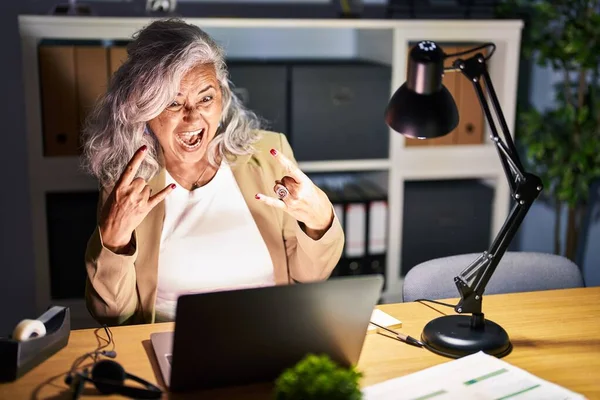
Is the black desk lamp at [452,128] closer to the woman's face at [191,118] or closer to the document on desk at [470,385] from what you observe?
the document on desk at [470,385]

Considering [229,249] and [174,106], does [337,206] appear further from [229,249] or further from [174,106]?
[174,106]

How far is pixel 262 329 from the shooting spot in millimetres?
1266

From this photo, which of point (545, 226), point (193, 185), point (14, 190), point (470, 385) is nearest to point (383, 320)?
point (470, 385)

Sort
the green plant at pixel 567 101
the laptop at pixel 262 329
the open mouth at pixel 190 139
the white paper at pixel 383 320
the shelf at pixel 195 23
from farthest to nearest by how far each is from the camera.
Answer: the green plant at pixel 567 101 < the shelf at pixel 195 23 < the open mouth at pixel 190 139 < the white paper at pixel 383 320 < the laptop at pixel 262 329

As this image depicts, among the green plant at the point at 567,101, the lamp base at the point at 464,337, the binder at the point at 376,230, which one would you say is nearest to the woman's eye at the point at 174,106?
the lamp base at the point at 464,337

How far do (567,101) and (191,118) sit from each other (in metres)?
1.80

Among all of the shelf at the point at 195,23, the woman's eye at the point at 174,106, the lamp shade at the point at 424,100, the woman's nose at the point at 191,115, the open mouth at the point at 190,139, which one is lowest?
the open mouth at the point at 190,139

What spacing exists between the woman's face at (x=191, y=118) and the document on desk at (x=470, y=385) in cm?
90

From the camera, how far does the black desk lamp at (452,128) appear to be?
1.45 metres

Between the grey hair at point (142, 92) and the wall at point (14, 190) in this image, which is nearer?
the grey hair at point (142, 92)

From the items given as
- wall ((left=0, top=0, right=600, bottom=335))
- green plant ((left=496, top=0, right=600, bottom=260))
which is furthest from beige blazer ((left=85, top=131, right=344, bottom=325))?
green plant ((left=496, top=0, right=600, bottom=260))

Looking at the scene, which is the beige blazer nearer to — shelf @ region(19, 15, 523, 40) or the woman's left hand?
the woman's left hand

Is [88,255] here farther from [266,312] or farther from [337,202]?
[337,202]

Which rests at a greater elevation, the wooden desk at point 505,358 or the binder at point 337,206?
the wooden desk at point 505,358
